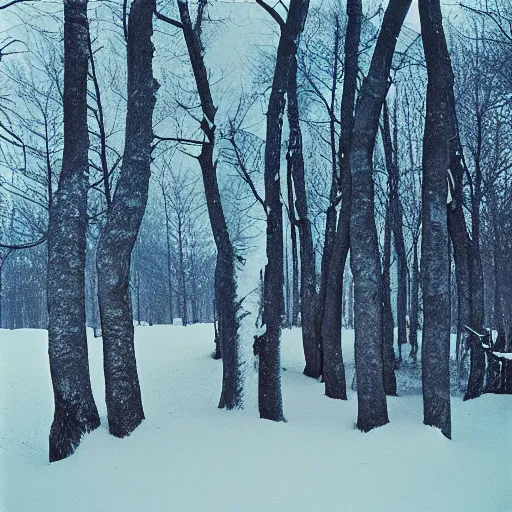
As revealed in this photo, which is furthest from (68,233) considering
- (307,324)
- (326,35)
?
(326,35)

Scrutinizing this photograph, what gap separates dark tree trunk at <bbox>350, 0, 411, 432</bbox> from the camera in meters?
6.54

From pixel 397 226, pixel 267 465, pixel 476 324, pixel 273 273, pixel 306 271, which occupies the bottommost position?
pixel 267 465

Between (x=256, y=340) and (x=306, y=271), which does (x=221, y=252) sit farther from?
(x=306, y=271)

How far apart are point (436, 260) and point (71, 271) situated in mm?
4239

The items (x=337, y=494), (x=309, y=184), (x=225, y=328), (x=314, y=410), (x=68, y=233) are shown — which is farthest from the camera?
(x=309, y=184)

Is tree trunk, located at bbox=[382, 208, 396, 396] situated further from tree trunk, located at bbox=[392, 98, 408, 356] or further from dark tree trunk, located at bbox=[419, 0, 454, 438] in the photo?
dark tree trunk, located at bbox=[419, 0, 454, 438]

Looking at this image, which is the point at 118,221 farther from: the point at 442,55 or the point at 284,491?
the point at 442,55

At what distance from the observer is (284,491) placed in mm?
4781

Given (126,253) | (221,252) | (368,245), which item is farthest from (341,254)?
(126,253)

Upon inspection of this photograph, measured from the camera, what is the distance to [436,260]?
20.4 feet

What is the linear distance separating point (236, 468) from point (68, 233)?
3.23 metres

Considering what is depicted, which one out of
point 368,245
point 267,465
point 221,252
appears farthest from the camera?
point 221,252

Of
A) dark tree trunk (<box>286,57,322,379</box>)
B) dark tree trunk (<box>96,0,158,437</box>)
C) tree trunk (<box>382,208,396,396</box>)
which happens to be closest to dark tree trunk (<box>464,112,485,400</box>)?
tree trunk (<box>382,208,396,396</box>)

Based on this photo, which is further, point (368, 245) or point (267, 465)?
point (368, 245)
